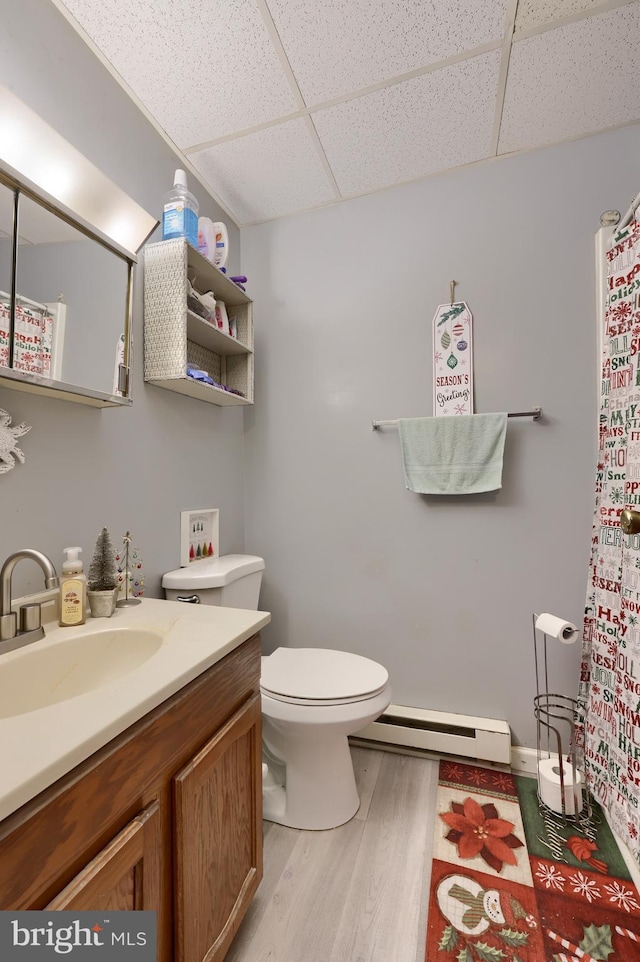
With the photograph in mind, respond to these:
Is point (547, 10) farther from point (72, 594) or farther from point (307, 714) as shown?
point (307, 714)

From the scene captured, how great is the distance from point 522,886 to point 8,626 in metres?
1.45

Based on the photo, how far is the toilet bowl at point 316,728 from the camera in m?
1.25

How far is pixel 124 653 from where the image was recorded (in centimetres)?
95

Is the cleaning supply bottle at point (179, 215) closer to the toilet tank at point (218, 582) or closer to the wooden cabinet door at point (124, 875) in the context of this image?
the toilet tank at point (218, 582)

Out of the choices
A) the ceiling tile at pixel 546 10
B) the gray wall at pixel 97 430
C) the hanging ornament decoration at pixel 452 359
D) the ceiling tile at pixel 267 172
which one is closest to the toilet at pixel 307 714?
the gray wall at pixel 97 430

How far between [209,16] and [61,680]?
1698mm

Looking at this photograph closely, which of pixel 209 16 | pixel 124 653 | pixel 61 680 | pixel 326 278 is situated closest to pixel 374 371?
pixel 326 278

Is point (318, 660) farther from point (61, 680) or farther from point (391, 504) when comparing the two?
point (61, 680)

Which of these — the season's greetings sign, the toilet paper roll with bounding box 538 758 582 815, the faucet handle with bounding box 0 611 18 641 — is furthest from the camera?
the season's greetings sign

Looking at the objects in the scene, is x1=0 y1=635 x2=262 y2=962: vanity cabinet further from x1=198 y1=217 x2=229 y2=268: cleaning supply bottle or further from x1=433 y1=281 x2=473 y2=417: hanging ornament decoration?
x1=198 y1=217 x2=229 y2=268: cleaning supply bottle

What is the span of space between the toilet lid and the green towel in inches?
27.5

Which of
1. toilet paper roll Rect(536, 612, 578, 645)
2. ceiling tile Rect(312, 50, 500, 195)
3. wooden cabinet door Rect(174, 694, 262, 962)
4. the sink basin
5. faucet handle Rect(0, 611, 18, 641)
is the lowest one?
wooden cabinet door Rect(174, 694, 262, 962)

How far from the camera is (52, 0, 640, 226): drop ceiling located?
1140mm
